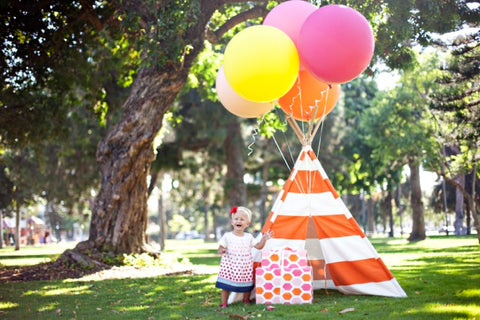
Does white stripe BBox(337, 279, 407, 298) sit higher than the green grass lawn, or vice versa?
white stripe BBox(337, 279, 407, 298)

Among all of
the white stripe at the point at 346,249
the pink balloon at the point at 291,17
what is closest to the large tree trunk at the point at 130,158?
the pink balloon at the point at 291,17

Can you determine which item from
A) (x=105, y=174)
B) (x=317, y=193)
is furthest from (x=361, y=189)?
(x=317, y=193)

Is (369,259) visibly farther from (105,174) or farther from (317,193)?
(105,174)

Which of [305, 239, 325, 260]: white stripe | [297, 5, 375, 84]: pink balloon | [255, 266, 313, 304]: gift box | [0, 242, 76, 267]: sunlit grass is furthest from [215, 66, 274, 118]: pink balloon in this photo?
[0, 242, 76, 267]: sunlit grass

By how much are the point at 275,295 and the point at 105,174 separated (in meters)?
8.25

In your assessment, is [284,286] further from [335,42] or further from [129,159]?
[129,159]

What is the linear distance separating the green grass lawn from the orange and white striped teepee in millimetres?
259

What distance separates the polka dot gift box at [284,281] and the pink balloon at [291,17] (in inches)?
122

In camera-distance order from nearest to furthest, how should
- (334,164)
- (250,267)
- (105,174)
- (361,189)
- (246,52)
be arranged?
(246,52) < (250,267) < (105,174) < (334,164) < (361,189)

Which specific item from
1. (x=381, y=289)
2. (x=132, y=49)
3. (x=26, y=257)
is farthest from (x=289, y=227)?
(x=26, y=257)

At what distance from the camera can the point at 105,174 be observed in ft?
46.3

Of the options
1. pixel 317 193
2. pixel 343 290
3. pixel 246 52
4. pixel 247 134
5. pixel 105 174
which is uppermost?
pixel 247 134

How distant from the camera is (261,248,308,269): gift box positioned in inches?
281

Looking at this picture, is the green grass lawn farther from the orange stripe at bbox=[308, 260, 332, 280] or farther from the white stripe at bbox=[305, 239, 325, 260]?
the white stripe at bbox=[305, 239, 325, 260]
